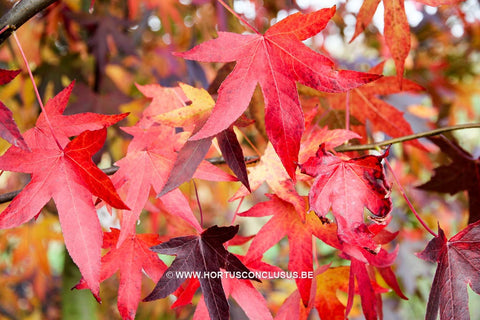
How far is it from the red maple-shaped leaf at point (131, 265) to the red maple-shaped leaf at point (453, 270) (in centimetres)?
38

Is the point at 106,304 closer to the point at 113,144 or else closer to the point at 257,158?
the point at 113,144

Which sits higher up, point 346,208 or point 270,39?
point 270,39

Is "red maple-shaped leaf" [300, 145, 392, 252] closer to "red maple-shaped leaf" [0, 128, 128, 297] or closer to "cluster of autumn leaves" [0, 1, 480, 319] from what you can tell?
"cluster of autumn leaves" [0, 1, 480, 319]

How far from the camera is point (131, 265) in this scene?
0.61 m

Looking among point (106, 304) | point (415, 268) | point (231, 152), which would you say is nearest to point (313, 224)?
point (231, 152)

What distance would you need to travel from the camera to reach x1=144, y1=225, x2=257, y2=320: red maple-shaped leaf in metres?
0.50

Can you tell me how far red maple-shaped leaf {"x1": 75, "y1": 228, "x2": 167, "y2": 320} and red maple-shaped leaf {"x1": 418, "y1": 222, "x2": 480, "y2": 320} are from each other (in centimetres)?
38

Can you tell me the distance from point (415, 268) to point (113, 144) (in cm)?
135

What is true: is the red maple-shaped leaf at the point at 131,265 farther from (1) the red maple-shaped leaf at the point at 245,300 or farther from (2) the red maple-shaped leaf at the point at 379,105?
(2) the red maple-shaped leaf at the point at 379,105

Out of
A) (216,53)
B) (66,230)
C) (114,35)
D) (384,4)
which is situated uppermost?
(114,35)

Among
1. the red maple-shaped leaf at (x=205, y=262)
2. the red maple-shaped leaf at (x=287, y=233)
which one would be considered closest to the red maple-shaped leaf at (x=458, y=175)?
the red maple-shaped leaf at (x=287, y=233)

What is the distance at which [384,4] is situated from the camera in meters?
0.62

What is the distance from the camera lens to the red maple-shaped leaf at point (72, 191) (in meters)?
0.47

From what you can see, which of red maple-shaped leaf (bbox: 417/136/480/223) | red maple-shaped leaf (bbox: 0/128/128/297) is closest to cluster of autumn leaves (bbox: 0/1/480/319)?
red maple-shaped leaf (bbox: 0/128/128/297)
